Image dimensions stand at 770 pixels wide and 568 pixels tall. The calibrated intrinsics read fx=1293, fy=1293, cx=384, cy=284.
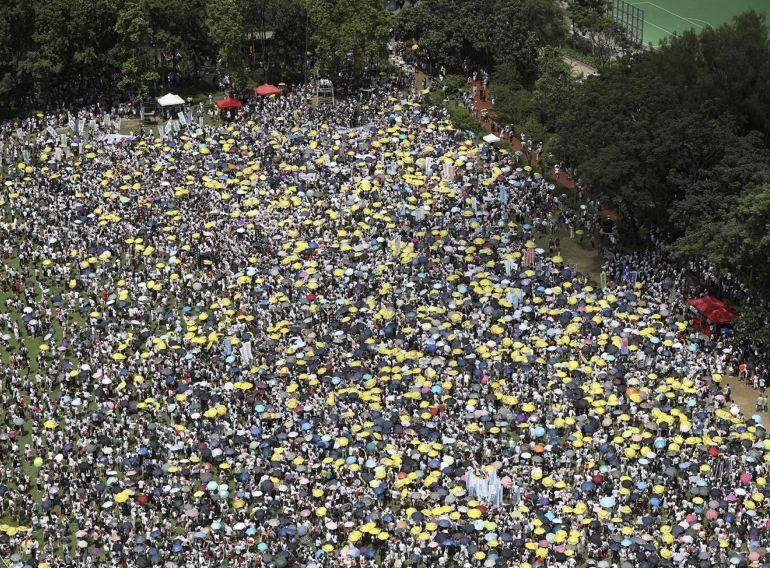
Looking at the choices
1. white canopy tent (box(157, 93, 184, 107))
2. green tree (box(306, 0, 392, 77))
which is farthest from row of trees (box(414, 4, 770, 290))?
white canopy tent (box(157, 93, 184, 107))

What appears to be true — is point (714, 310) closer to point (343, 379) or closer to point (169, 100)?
point (343, 379)

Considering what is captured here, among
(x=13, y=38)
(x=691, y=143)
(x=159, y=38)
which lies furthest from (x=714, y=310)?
(x=13, y=38)

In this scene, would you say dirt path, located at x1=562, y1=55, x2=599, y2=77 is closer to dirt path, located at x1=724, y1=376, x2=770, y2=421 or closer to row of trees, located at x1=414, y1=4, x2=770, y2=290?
row of trees, located at x1=414, y1=4, x2=770, y2=290

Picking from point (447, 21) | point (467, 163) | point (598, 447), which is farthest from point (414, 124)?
point (598, 447)

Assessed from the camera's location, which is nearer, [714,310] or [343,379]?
[343,379]

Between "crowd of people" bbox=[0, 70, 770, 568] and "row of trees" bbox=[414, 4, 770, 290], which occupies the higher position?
"row of trees" bbox=[414, 4, 770, 290]

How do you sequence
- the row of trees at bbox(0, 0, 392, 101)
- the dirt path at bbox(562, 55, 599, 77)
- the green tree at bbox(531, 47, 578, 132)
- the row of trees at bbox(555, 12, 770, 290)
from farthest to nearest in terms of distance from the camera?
1. the dirt path at bbox(562, 55, 599, 77)
2. the row of trees at bbox(0, 0, 392, 101)
3. the green tree at bbox(531, 47, 578, 132)
4. the row of trees at bbox(555, 12, 770, 290)

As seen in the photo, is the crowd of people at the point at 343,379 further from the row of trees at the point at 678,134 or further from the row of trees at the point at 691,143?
the row of trees at the point at 691,143
